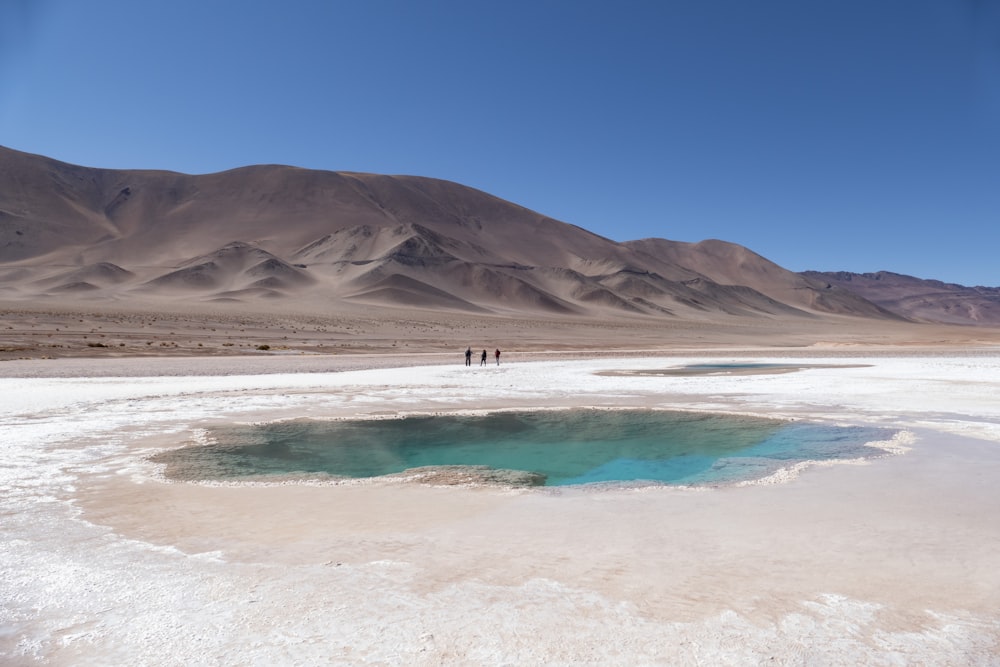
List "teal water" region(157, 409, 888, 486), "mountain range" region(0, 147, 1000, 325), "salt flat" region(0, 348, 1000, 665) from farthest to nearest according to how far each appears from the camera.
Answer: "mountain range" region(0, 147, 1000, 325) < "teal water" region(157, 409, 888, 486) < "salt flat" region(0, 348, 1000, 665)

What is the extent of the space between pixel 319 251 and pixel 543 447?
124m

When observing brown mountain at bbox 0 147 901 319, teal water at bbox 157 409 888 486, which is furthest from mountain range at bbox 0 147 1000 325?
teal water at bbox 157 409 888 486

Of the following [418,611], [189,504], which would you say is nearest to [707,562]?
[418,611]

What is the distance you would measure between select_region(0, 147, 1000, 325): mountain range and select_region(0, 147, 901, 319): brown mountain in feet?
1.31

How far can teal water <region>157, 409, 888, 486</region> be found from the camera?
10289 mm

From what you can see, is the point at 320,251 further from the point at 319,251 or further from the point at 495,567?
the point at 495,567

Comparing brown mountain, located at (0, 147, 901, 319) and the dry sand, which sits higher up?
brown mountain, located at (0, 147, 901, 319)

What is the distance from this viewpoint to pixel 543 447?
1277 cm

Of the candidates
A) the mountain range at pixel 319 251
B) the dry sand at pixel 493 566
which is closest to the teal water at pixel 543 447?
the dry sand at pixel 493 566

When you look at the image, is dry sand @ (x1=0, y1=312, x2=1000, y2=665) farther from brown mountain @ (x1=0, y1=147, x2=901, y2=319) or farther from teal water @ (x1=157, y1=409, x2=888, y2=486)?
brown mountain @ (x1=0, y1=147, x2=901, y2=319)

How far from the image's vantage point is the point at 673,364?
33219mm

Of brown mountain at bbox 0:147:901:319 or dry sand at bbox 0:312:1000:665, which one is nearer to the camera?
dry sand at bbox 0:312:1000:665

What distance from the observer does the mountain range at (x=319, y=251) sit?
330 ft

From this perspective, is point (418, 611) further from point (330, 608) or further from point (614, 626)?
point (614, 626)
